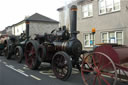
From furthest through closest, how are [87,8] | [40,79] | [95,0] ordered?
[87,8] → [95,0] → [40,79]

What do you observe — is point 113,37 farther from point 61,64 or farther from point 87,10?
point 61,64

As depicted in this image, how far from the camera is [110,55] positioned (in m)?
3.66

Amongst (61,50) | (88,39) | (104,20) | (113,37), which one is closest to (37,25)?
(88,39)

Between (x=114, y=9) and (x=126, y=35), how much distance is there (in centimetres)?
245

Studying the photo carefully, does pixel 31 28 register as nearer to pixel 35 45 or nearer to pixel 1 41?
pixel 1 41

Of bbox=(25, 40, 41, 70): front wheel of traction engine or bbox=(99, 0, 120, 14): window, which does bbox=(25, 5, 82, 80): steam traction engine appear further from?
bbox=(99, 0, 120, 14): window

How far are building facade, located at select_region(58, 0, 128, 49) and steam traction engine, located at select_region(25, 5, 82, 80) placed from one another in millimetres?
6683

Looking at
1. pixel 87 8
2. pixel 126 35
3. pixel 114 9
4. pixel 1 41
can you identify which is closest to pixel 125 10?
pixel 114 9

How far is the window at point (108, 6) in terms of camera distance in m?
11.3

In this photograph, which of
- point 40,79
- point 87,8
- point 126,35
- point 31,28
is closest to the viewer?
point 40,79

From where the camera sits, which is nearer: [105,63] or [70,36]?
[105,63]

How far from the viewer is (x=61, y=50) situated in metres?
5.45

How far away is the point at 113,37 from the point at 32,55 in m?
7.37

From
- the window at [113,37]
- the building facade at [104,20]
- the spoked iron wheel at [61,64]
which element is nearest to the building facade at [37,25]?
the building facade at [104,20]
